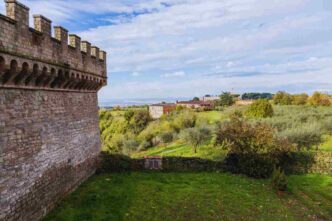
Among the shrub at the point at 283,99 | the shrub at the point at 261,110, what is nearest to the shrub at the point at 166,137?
the shrub at the point at 261,110

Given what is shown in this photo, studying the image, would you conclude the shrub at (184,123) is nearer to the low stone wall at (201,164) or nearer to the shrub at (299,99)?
the shrub at (299,99)

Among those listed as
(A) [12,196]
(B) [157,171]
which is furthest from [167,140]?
(A) [12,196]

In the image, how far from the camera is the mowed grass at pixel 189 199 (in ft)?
44.2

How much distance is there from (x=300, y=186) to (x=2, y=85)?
54.8ft

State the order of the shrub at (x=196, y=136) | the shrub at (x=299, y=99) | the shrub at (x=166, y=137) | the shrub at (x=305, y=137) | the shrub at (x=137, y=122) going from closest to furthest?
the shrub at (x=305, y=137) → the shrub at (x=196, y=136) → the shrub at (x=166, y=137) → the shrub at (x=299, y=99) → the shrub at (x=137, y=122)

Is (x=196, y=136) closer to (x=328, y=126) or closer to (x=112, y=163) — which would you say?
(x=328, y=126)

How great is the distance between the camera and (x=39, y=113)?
1193cm

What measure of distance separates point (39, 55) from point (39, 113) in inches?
83.2

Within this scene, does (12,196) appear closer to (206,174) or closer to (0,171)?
(0,171)

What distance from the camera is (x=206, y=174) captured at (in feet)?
69.3

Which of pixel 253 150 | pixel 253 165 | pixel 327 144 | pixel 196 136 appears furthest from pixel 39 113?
pixel 327 144

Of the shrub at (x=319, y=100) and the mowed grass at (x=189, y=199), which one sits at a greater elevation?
the shrub at (x=319, y=100)

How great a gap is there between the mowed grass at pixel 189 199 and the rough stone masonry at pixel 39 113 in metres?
1.20

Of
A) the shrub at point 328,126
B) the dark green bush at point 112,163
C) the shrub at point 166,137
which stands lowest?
the shrub at point 166,137
